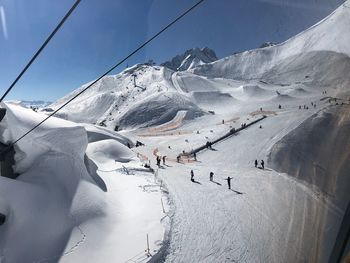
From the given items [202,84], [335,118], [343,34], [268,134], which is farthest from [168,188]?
[343,34]

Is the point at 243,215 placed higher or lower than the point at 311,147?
lower

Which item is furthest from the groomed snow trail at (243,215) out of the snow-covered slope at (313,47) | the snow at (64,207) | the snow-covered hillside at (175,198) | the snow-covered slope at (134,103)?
the snow-covered slope at (313,47)

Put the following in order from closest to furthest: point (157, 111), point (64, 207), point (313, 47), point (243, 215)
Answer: point (64, 207)
point (243, 215)
point (157, 111)
point (313, 47)

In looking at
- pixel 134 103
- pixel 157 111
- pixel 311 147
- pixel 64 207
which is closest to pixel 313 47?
pixel 134 103

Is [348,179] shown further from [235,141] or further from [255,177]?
[235,141]

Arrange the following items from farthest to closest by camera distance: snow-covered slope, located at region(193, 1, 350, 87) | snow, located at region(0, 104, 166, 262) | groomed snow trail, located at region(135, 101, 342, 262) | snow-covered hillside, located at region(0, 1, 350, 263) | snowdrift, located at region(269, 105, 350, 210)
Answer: snow-covered slope, located at region(193, 1, 350, 87) → snowdrift, located at region(269, 105, 350, 210) → groomed snow trail, located at region(135, 101, 342, 262) → snow-covered hillside, located at region(0, 1, 350, 263) → snow, located at region(0, 104, 166, 262)

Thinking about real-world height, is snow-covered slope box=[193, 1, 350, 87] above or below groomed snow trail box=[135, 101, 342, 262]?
above

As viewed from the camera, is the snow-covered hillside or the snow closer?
the snow

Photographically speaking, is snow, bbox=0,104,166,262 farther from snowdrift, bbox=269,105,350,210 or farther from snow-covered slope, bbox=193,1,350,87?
snow-covered slope, bbox=193,1,350,87

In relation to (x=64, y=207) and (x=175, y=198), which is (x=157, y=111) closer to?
(x=175, y=198)

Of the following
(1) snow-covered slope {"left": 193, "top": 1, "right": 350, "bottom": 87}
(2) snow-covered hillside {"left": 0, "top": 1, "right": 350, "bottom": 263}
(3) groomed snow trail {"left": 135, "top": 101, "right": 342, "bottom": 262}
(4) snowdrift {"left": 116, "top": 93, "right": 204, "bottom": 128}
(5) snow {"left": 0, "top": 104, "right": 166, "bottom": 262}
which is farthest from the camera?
(1) snow-covered slope {"left": 193, "top": 1, "right": 350, "bottom": 87}

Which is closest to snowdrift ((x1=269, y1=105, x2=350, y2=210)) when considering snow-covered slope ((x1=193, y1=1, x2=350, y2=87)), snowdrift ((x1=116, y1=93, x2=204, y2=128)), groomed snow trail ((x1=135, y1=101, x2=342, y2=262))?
groomed snow trail ((x1=135, y1=101, x2=342, y2=262))

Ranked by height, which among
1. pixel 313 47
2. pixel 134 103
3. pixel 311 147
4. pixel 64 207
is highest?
pixel 313 47

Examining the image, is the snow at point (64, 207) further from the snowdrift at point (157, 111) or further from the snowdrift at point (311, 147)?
the snowdrift at point (157, 111)
